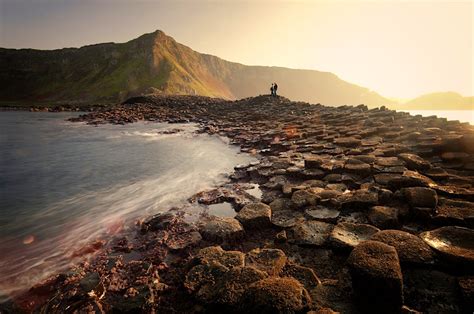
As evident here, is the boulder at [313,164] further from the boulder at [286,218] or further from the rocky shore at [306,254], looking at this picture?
the boulder at [286,218]

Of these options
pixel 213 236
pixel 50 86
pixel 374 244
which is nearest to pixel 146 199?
pixel 213 236

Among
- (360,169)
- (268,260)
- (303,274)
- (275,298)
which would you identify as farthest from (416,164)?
(275,298)

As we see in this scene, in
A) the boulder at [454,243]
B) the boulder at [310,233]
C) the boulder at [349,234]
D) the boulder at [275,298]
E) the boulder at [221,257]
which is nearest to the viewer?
the boulder at [275,298]

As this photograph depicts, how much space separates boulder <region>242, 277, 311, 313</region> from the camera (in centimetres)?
224

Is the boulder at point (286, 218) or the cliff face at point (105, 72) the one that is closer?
the boulder at point (286, 218)

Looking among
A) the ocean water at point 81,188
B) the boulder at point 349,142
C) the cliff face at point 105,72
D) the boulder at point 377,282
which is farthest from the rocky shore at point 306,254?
the cliff face at point 105,72

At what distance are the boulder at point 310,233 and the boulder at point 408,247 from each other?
787 mm

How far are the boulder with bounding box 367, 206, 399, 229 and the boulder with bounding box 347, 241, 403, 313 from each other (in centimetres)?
A: 134

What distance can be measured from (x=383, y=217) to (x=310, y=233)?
119cm

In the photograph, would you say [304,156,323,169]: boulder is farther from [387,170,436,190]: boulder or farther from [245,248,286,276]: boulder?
[245,248,286,276]: boulder

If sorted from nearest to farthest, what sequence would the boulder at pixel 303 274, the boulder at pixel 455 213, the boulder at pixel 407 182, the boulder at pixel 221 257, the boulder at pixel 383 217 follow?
the boulder at pixel 303 274 → the boulder at pixel 221 257 → the boulder at pixel 455 213 → the boulder at pixel 383 217 → the boulder at pixel 407 182

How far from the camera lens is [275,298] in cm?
229

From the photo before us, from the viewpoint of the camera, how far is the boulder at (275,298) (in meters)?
2.24

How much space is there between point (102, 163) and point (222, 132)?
846 centimetres
